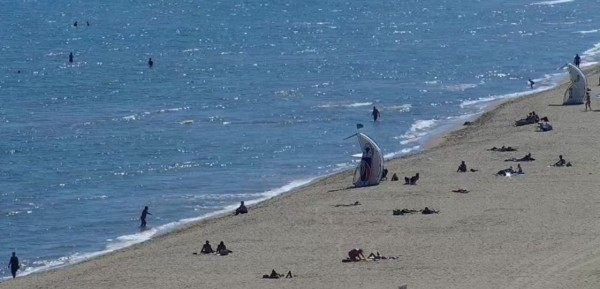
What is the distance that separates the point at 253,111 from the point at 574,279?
3839cm

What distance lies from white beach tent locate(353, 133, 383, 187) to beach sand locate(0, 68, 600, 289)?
0.46 meters

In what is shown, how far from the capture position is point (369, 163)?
45.2m

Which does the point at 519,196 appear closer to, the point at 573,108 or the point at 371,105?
the point at 573,108

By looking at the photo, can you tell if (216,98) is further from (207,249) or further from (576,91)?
(207,249)

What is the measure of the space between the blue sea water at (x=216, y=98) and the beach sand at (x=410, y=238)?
11.0 ft

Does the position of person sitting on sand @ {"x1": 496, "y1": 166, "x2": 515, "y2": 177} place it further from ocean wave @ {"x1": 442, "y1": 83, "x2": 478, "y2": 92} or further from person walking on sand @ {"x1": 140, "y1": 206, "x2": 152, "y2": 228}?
ocean wave @ {"x1": 442, "y1": 83, "x2": 478, "y2": 92}

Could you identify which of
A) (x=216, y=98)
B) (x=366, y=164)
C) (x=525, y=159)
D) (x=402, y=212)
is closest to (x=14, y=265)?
(x=402, y=212)

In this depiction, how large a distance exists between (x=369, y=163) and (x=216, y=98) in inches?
1135

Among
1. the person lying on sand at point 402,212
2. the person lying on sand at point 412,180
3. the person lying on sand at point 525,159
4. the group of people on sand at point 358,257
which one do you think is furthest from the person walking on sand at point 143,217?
the person lying on sand at point 525,159

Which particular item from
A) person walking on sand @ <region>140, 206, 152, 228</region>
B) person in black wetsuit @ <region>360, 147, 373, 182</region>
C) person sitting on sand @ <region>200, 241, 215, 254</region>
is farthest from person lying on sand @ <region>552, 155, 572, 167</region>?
person sitting on sand @ <region>200, 241, 215, 254</region>

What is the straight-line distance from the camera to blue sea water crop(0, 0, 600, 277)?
4784cm

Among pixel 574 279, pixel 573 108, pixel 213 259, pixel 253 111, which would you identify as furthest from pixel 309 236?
pixel 253 111

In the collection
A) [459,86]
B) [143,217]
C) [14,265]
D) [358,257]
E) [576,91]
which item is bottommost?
[358,257]

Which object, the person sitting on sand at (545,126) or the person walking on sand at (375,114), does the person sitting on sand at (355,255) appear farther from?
the person walking on sand at (375,114)
